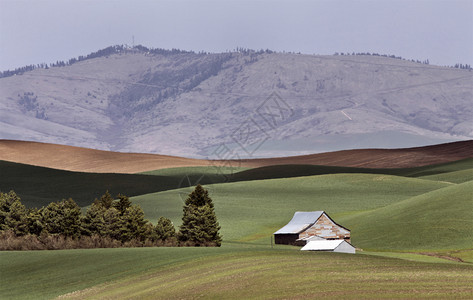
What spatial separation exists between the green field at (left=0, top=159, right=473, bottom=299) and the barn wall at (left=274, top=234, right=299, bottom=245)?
48.8 inches

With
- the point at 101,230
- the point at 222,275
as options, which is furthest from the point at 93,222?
the point at 222,275

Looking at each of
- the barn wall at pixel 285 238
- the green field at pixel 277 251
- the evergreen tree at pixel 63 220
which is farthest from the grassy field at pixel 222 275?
the barn wall at pixel 285 238

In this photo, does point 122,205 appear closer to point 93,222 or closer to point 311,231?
point 93,222

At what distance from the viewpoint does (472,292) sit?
34.5m

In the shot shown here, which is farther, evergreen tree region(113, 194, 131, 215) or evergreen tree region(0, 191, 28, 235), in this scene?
evergreen tree region(113, 194, 131, 215)

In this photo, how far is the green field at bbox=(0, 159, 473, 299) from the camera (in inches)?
1574

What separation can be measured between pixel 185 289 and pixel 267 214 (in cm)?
7137

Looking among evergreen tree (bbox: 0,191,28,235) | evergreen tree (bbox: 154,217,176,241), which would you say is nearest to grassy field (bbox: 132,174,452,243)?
evergreen tree (bbox: 154,217,176,241)

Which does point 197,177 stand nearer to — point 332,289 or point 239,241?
point 239,241

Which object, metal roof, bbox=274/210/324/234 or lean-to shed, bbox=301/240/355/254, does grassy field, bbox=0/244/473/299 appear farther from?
metal roof, bbox=274/210/324/234

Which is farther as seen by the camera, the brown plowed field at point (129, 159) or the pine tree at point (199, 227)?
the brown plowed field at point (129, 159)

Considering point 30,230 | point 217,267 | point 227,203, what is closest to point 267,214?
point 227,203

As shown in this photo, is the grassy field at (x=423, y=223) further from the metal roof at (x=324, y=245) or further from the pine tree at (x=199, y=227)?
the pine tree at (x=199, y=227)

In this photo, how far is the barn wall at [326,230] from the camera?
93.9 meters
